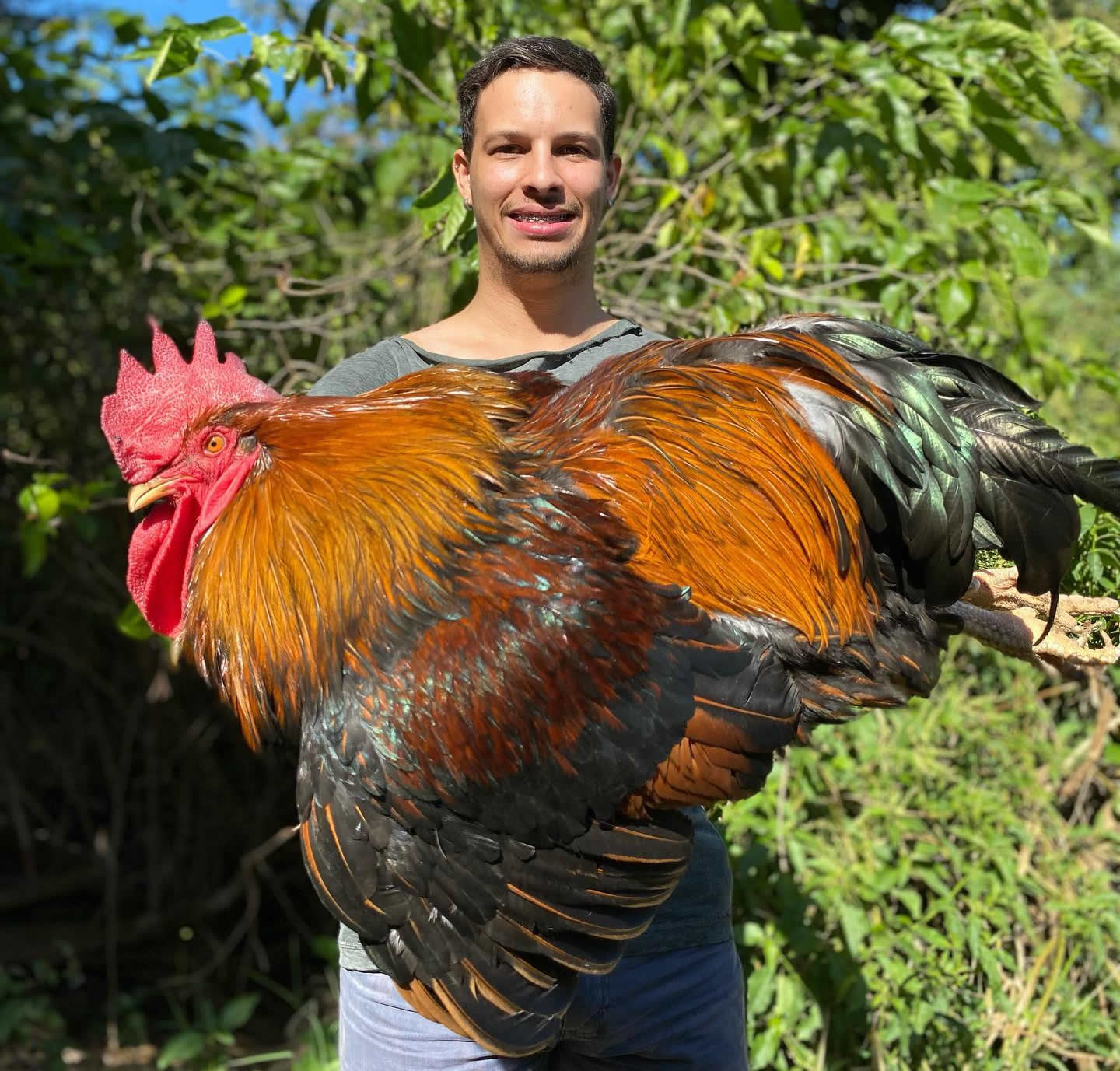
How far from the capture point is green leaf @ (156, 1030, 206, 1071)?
3.97 m

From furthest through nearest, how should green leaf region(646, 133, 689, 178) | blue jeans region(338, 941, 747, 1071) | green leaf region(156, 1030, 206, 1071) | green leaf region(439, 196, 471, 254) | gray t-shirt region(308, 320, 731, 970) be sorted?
green leaf region(156, 1030, 206, 1071)
green leaf region(646, 133, 689, 178)
green leaf region(439, 196, 471, 254)
gray t-shirt region(308, 320, 731, 970)
blue jeans region(338, 941, 747, 1071)

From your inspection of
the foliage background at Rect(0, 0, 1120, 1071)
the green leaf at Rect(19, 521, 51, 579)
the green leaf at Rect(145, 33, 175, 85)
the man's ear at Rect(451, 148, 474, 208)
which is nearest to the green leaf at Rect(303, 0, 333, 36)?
the foliage background at Rect(0, 0, 1120, 1071)

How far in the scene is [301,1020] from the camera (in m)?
4.51

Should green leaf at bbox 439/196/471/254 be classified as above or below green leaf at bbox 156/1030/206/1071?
above

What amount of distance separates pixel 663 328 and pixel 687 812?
81.8 inches

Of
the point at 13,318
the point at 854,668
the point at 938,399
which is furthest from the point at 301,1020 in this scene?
the point at 938,399

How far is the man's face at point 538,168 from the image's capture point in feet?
6.75

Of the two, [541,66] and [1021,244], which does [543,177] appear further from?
[1021,244]

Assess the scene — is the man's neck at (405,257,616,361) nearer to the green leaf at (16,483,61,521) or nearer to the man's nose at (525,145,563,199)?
the man's nose at (525,145,563,199)

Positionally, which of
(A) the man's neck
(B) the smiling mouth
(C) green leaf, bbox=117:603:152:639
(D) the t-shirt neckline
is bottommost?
(C) green leaf, bbox=117:603:152:639

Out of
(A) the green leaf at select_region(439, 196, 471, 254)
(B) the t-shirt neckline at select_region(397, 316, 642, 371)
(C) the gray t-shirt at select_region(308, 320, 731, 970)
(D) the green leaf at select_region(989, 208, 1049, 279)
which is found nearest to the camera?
(C) the gray t-shirt at select_region(308, 320, 731, 970)

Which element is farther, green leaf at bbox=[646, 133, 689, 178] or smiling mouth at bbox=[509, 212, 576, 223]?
green leaf at bbox=[646, 133, 689, 178]

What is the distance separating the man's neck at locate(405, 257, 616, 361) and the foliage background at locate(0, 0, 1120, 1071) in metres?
0.51

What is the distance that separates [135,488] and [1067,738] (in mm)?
3496
